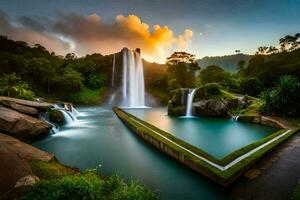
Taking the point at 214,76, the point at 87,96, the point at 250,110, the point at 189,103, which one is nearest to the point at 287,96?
the point at 250,110

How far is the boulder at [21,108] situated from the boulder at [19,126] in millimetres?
1154

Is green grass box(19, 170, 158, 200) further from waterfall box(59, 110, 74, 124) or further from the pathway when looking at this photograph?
waterfall box(59, 110, 74, 124)

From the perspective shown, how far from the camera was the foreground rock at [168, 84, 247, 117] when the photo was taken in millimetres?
20141

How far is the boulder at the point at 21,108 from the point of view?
36.7 ft

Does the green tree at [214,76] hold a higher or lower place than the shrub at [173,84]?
higher

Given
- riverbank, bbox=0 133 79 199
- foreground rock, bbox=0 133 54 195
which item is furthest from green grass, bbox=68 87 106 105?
foreground rock, bbox=0 133 54 195

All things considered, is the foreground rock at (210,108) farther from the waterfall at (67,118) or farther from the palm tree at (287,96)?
the waterfall at (67,118)

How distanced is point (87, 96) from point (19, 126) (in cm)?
3252

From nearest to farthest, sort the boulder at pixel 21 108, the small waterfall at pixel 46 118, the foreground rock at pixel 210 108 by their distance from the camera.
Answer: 1. the boulder at pixel 21 108
2. the small waterfall at pixel 46 118
3. the foreground rock at pixel 210 108

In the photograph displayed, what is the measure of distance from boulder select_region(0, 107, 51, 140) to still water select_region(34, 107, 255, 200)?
23.9 inches

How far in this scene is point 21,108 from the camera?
1159 centimetres

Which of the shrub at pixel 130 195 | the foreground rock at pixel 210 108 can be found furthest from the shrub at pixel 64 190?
the foreground rock at pixel 210 108

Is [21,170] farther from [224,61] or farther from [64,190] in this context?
[224,61]

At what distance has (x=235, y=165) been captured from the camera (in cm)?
595
